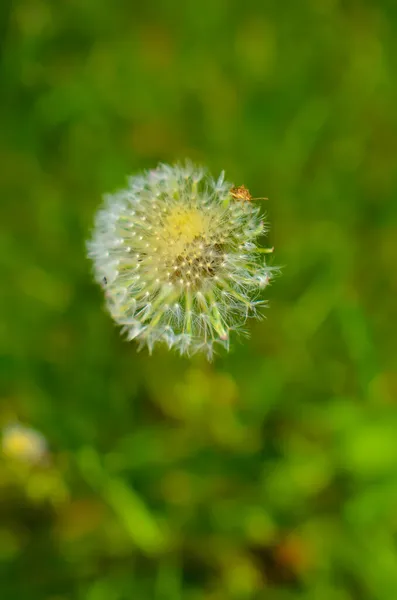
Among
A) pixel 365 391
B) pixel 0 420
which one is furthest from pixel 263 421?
pixel 0 420

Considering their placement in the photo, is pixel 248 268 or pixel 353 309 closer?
pixel 248 268

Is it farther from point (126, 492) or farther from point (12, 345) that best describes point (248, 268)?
point (12, 345)

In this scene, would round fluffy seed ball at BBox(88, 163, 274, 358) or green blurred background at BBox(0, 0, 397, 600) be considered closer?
round fluffy seed ball at BBox(88, 163, 274, 358)

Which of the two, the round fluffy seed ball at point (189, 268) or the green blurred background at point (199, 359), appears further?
the green blurred background at point (199, 359)
